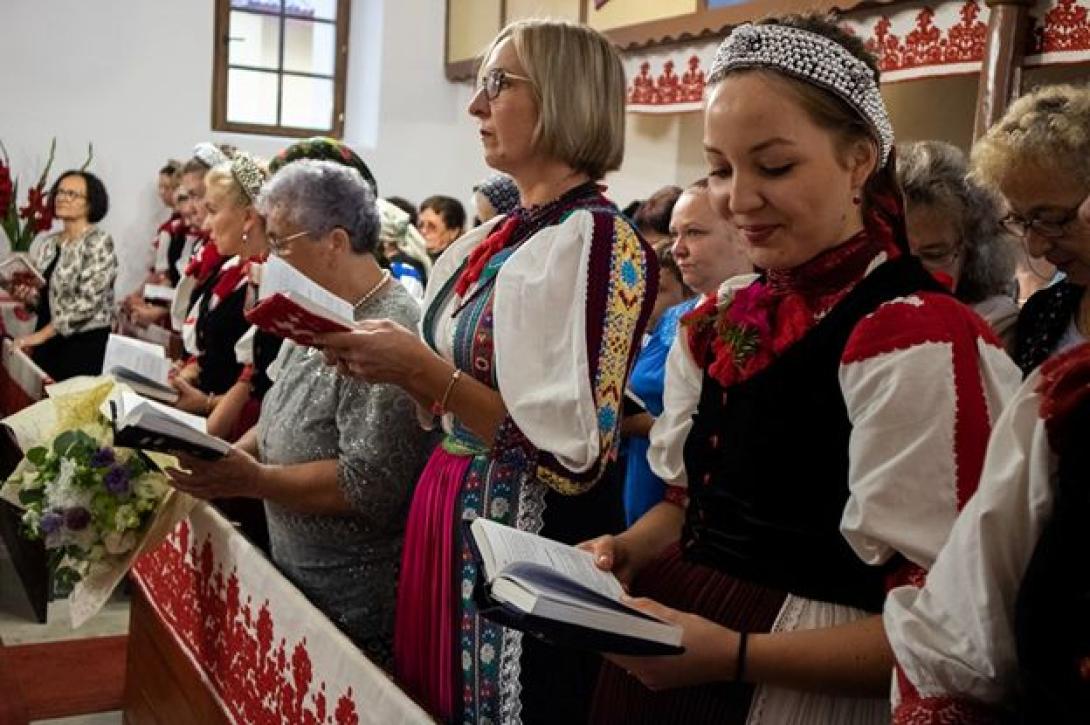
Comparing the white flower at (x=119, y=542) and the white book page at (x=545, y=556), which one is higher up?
the white book page at (x=545, y=556)

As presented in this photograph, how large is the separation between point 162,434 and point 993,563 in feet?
5.23

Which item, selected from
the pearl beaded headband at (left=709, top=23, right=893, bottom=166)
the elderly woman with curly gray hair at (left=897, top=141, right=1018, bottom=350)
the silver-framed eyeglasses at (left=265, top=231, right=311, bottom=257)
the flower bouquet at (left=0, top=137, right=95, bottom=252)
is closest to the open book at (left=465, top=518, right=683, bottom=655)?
the pearl beaded headband at (left=709, top=23, right=893, bottom=166)

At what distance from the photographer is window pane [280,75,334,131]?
9250mm

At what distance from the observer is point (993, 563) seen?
880 millimetres

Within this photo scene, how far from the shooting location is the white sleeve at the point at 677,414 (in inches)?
59.7

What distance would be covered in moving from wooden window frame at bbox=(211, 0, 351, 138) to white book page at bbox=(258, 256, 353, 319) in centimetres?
743

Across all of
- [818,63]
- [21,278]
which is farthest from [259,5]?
[818,63]

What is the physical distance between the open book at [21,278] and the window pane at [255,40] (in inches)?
107

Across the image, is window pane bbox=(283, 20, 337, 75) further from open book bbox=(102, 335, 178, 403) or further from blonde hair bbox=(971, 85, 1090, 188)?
blonde hair bbox=(971, 85, 1090, 188)

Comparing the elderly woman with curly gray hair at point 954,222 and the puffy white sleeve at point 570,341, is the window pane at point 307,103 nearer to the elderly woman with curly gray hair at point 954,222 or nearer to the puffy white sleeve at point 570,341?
the elderly woman with curly gray hair at point 954,222

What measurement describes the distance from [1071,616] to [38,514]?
93.7 inches

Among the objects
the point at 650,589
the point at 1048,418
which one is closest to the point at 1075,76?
the point at 650,589

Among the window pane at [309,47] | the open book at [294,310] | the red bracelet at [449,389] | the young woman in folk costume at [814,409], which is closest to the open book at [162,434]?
the open book at [294,310]

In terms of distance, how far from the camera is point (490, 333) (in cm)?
187
